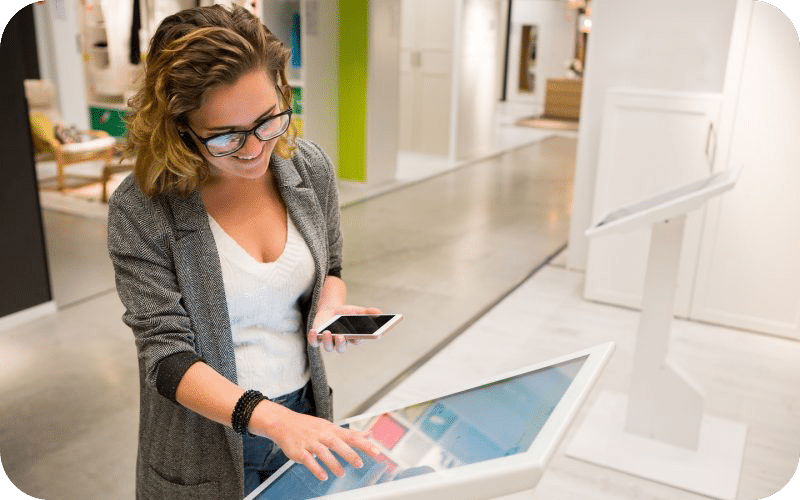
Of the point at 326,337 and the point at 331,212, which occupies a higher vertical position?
the point at 331,212

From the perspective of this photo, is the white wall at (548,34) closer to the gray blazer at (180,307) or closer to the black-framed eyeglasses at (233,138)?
the gray blazer at (180,307)

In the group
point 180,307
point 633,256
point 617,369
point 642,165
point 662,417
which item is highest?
point 180,307

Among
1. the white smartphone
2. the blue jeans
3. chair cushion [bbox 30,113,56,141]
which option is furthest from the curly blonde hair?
chair cushion [bbox 30,113,56,141]

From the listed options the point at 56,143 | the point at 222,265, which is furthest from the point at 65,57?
the point at 222,265

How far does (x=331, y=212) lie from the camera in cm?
158

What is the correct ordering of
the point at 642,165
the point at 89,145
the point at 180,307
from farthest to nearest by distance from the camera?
1. the point at 89,145
2. the point at 642,165
3. the point at 180,307

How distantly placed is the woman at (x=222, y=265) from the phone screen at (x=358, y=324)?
0.13ft

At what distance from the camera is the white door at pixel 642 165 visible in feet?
13.1

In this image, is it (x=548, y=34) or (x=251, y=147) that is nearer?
(x=251, y=147)

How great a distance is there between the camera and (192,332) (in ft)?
4.23

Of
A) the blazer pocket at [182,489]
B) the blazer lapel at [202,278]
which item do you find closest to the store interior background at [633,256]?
the blazer pocket at [182,489]

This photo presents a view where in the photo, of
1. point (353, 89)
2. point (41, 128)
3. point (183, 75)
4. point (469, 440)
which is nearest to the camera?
point (469, 440)

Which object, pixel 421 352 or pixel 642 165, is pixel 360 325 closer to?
pixel 421 352

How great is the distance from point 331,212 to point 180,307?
44 centimetres
